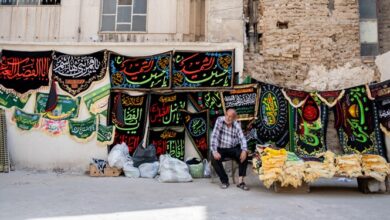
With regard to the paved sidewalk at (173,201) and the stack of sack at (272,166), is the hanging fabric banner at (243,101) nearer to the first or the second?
the paved sidewalk at (173,201)

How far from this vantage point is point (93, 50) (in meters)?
7.53

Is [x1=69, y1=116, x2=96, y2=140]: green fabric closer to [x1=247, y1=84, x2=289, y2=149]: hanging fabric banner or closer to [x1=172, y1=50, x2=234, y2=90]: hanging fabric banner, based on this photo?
[x1=172, y1=50, x2=234, y2=90]: hanging fabric banner

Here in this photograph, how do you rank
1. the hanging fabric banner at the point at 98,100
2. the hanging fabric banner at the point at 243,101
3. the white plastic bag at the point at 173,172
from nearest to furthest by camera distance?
the white plastic bag at the point at 173,172 < the hanging fabric banner at the point at 243,101 < the hanging fabric banner at the point at 98,100

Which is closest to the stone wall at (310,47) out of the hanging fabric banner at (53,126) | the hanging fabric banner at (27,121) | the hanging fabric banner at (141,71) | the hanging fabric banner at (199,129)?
the hanging fabric banner at (199,129)

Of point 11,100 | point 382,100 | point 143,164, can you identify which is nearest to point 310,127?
point 382,100

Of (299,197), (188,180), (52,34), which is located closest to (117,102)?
(188,180)

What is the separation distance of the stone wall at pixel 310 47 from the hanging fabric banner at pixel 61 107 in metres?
3.88

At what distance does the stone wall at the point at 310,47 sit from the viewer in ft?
27.2

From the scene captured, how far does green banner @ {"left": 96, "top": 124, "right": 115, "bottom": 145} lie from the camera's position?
23.5 ft

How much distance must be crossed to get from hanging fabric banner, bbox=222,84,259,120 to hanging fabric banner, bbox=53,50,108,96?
266 cm

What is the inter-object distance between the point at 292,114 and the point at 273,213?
3.42 metres

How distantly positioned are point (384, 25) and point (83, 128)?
7650 millimetres

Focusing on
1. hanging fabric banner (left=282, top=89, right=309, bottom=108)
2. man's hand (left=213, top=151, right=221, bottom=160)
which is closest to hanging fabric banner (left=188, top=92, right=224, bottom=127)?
hanging fabric banner (left=282, top=89, right=309, bottom=108)

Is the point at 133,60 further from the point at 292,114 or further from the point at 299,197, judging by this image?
the point at 299,197
